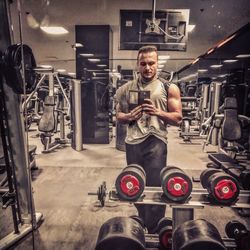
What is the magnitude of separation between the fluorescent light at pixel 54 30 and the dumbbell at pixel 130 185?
523 centimetres

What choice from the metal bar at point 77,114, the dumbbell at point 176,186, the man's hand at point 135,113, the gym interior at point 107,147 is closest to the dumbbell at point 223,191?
the gym interior at point 107,147

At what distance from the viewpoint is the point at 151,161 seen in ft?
5.46

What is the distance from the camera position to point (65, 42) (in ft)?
23.6

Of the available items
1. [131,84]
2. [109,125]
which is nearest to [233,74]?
[109,125]

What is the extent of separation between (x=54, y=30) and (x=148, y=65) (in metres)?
5.09

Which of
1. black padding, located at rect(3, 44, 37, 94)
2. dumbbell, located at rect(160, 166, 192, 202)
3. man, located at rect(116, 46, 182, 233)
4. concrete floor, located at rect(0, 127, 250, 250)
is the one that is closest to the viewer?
dumbbell, located at rect(160, 166, 192, 202)

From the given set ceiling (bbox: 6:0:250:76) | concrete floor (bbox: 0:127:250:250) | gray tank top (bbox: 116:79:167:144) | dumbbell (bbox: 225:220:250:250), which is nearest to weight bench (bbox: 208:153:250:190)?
Answer: concrete floor (bbox: 0:127:250:250)

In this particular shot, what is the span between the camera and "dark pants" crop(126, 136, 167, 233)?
1639mm

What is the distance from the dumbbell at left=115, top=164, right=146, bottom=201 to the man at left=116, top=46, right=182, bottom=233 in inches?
10.9

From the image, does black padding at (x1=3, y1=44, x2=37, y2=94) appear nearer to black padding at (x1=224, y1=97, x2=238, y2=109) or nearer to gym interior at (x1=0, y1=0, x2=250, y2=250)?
gym interior at (x1=0, y1=0, x2=250, y2=250)

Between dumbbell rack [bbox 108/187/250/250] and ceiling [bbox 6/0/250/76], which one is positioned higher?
ceiling [bbox 6/0/250/76]

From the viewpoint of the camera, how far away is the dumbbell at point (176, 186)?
1.39 metres

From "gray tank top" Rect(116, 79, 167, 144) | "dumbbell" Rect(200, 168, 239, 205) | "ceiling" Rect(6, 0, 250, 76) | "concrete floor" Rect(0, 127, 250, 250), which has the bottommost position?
"concrete floor" Rect(0, 127, 250, 250)

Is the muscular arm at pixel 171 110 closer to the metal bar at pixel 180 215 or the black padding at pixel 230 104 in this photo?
the metal bar at pixel 180 215
